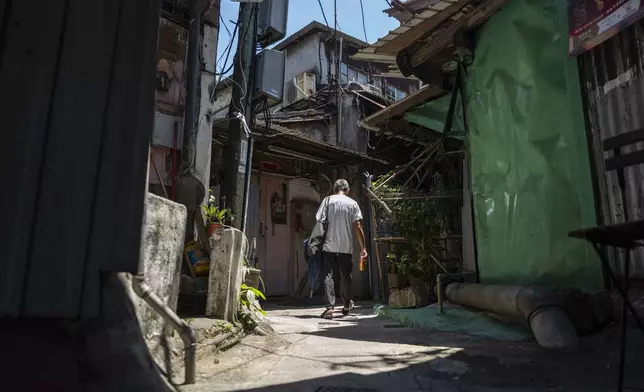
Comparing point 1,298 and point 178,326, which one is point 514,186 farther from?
point 1,298

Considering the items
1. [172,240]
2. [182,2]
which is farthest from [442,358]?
[182,2]

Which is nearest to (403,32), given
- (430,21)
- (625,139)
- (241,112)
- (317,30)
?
(430,21)

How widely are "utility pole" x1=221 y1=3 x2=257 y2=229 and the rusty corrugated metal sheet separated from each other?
11.3 feet

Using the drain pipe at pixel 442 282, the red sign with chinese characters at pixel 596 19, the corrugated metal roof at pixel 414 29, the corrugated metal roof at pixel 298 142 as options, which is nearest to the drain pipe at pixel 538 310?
the drain pipe at pixel 442 282

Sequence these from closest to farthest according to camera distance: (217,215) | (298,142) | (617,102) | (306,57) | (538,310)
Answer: (538,310)
(617,102)
(217,215)
(298,142)
(306,57)

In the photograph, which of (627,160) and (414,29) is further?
(414,29)

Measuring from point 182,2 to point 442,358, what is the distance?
198 inches

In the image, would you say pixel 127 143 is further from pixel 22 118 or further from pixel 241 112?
pixel 241 112

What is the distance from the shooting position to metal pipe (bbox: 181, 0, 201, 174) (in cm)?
527

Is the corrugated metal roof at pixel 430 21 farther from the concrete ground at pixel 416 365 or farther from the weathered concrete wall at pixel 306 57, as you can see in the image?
the weathered concrete wall at pixel 306 57

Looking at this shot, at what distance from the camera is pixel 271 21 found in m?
5.79

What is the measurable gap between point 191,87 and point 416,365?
399 centimetres

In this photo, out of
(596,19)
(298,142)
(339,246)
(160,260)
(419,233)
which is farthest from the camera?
(298,142)

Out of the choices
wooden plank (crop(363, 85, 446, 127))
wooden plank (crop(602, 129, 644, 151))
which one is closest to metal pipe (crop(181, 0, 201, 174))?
wooden plank (crop(363, 85, 446, 127))
